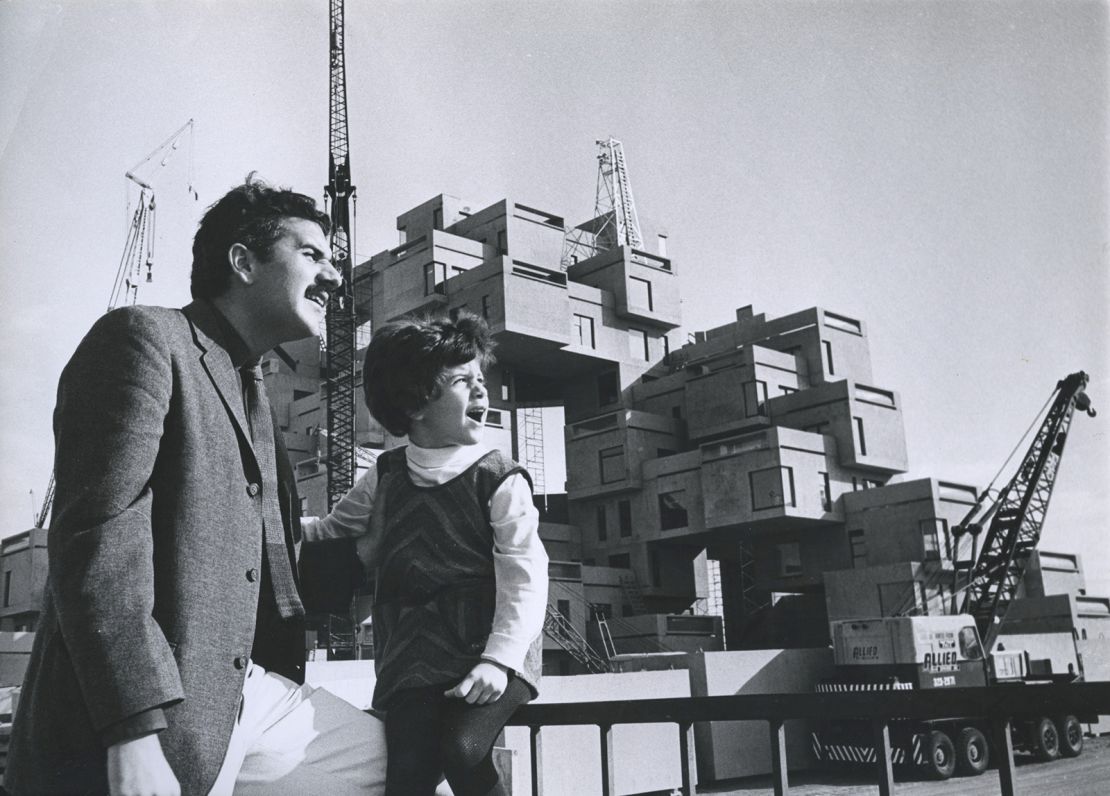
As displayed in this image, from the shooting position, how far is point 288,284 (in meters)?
2.11

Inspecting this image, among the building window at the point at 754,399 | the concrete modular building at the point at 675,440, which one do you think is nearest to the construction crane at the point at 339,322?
the concrete modular building at the point at 675,440

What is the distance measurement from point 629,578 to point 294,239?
113 feet

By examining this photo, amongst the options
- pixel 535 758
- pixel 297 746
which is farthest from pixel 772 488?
pixel 297 746

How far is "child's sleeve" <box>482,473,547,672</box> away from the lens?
7.21ft

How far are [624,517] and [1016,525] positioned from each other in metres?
14.1

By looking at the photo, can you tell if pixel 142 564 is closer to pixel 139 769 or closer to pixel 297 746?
pixel 139 769

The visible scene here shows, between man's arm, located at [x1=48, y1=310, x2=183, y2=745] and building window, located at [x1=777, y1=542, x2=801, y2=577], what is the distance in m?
35.7

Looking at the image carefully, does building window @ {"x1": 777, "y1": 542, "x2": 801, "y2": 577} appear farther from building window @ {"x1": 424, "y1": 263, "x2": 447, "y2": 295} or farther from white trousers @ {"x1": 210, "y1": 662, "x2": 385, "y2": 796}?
white trousers @ {"x1": 210, "y1": 662, "x2": 385, "y2": 796}

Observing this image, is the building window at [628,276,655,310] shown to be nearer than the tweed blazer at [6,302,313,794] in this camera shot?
No

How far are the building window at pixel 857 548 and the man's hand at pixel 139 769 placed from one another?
33672 millimetres

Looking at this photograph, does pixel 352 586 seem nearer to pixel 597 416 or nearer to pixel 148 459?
pixel 148 459

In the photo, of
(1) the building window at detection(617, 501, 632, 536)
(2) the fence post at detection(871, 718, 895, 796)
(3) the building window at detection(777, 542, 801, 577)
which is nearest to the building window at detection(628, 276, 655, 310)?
(1) the building window at detection(617, 501, 632, 536)

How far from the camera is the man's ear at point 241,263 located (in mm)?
2100

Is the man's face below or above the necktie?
above
